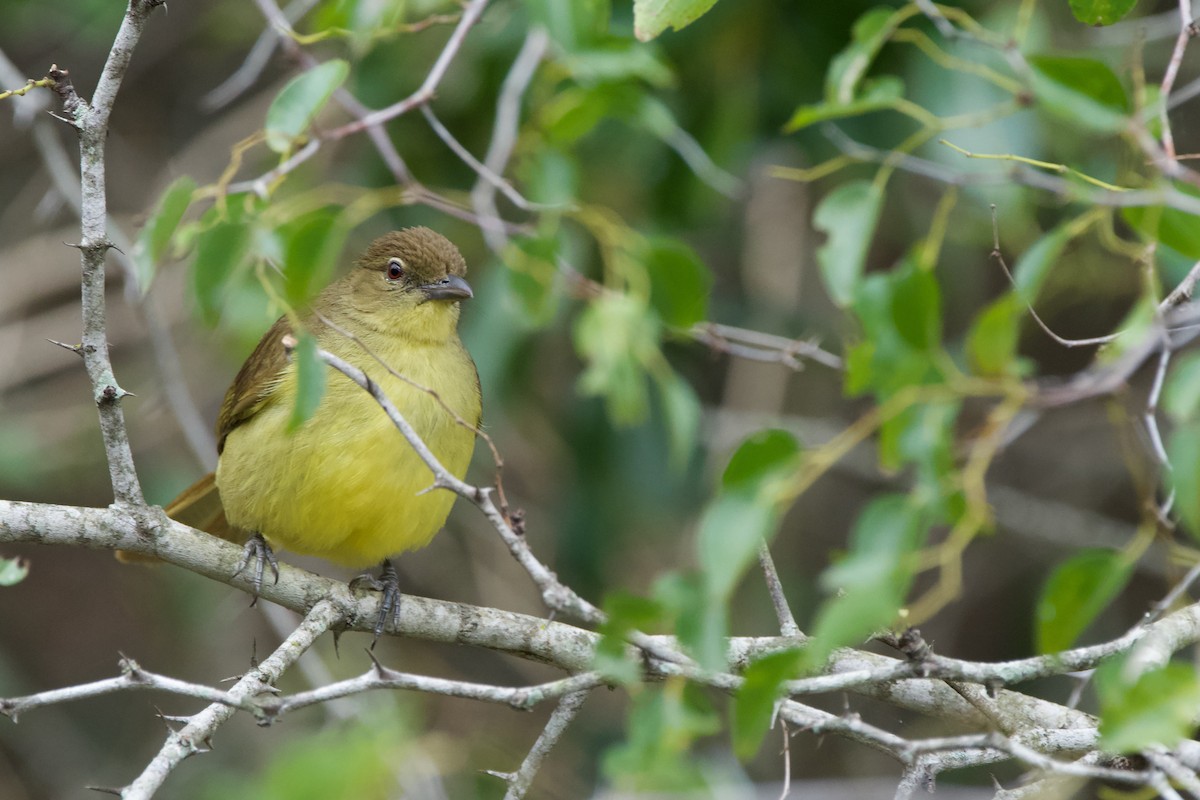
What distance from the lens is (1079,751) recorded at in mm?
3236

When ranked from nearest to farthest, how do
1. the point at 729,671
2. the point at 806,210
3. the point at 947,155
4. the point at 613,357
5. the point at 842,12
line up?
the point at 613,357 → the point at 729,671 → the point at 947,155 → the point at 842,12 → the point at 806,210

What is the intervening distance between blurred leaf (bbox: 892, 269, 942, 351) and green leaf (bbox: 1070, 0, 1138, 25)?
1253mm

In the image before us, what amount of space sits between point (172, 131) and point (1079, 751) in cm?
677

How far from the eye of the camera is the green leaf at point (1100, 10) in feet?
9.48

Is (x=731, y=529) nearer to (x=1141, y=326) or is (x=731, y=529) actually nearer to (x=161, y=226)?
(x=1141, y=326)

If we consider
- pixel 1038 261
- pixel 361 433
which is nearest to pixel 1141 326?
pixel 1038 261

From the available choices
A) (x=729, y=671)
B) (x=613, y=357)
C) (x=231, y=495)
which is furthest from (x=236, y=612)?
(x=613, y=357)

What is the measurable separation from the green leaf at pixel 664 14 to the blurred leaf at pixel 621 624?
1.48m

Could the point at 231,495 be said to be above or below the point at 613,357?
below

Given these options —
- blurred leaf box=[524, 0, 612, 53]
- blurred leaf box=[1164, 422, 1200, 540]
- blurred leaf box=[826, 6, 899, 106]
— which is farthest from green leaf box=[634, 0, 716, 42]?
blurred leaf box=[1164, 422, 1200, 540]

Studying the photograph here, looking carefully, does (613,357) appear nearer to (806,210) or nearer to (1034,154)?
(1034,154)

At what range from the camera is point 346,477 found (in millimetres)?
4234

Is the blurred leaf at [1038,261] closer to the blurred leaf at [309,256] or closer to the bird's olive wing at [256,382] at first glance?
the blurred leaf at [309,256]

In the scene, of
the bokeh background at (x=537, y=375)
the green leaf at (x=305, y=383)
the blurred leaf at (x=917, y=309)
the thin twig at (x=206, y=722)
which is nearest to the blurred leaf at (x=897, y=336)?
the blurred leaf at (x=917, y=309)
